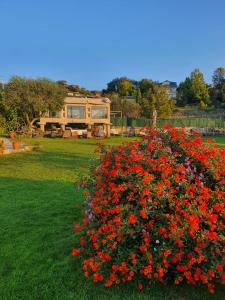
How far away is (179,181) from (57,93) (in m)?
30.6

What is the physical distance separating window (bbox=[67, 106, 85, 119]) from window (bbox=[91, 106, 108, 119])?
136 centimetres

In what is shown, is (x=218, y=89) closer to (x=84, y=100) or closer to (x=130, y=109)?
(x=130, y=109)

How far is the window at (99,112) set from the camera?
3897 cm

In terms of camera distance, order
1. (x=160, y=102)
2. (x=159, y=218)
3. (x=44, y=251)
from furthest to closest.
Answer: (x=160, y=102) → (x=44, y=251) → (x=159, y=218)

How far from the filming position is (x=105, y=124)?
127 ft

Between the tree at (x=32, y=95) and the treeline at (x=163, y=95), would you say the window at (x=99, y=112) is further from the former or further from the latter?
the treeline at (x=163, y=95)

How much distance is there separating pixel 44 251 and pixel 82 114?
34987 mm

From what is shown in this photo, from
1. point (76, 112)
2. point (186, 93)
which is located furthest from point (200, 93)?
point (76, 112)

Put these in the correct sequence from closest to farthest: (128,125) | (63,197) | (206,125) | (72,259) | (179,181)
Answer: (179,181) → (72,259) → (63,197) → (128,125) → (206,125)

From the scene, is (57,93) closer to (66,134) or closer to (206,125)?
(66,134)

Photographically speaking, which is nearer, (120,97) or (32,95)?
(32,95)

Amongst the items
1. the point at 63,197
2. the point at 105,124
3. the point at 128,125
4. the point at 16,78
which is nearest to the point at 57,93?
the point at 16,78


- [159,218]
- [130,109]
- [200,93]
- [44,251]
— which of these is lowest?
[44,251]

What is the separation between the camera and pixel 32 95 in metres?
30.7
